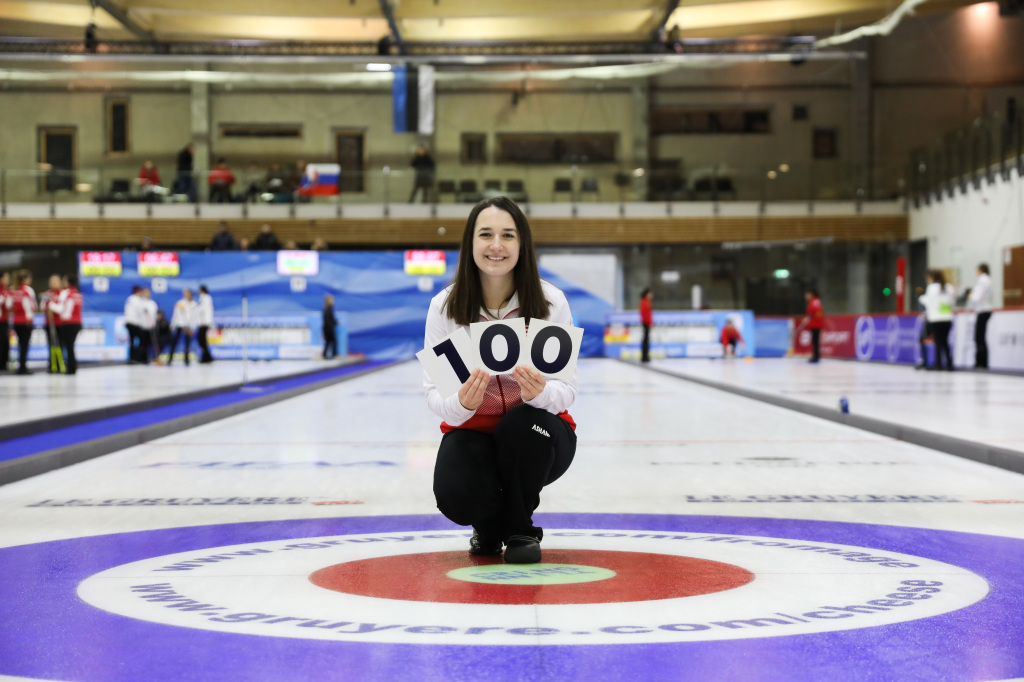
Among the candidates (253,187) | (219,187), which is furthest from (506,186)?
(219,187)

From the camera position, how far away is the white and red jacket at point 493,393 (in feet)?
12.2

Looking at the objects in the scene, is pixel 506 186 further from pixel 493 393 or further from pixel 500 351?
pixel 500 351

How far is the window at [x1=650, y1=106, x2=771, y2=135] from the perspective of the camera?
35781 millimetres

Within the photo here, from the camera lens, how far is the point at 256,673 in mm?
2414

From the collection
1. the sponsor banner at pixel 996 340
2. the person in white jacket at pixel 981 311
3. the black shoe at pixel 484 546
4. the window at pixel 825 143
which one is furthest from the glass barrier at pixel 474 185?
the black shoe at pixel 484 546

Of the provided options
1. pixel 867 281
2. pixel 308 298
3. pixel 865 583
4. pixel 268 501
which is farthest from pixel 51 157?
pixel 865 583

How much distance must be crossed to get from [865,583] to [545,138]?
3331 cm

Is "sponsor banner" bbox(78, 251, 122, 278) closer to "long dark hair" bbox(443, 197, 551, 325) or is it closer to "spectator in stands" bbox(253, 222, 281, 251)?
"spectator in stands" bbox(253, 222, 281, 251)

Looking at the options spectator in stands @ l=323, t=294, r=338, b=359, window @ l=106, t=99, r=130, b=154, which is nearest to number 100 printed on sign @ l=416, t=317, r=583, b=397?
spectator in stands @ l=323, t=294, r=338, b=359

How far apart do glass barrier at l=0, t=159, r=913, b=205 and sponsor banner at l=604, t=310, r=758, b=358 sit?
165 inches

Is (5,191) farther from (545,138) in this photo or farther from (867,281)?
(867,281)

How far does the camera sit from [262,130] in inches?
1419

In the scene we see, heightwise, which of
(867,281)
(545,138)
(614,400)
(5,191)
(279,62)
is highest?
(279,62)

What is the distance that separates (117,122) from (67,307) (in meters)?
20.0
